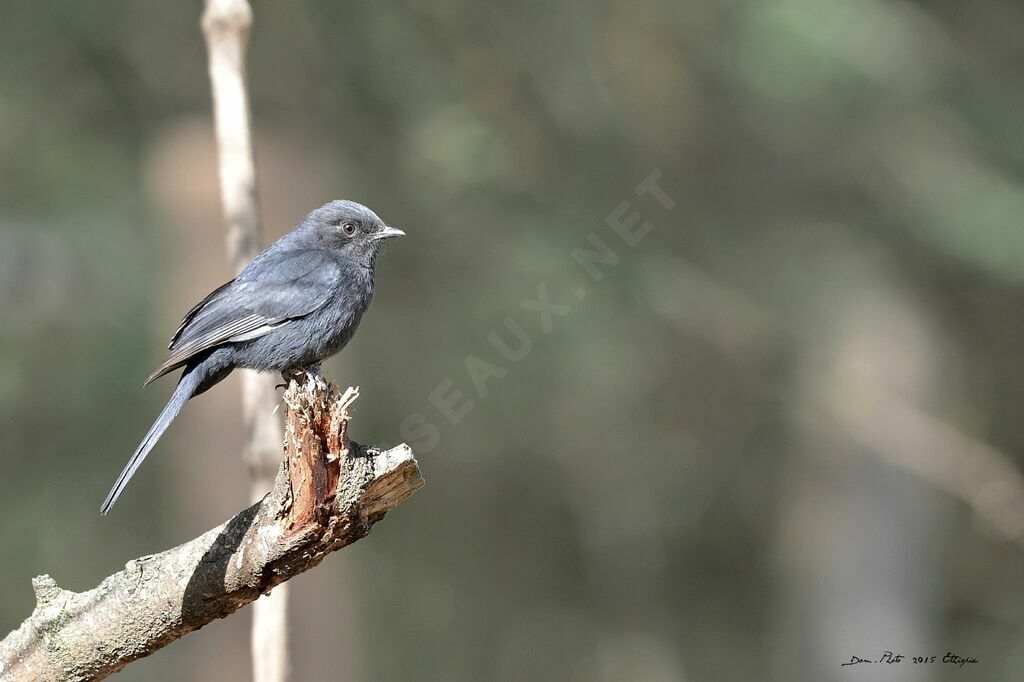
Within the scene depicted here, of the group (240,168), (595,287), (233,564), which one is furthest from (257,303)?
(595,287)

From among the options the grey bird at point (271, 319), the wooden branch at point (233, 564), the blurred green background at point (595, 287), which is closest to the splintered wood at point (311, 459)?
the wooden branch at point (233, 564)

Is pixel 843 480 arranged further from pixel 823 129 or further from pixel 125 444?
pixel 125 444

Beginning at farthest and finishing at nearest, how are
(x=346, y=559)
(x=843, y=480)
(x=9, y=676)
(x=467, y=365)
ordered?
1. (x=843, y=480)
2. (x=467, y=365)
3. (x=346, y=559)
4. (x=9, y=676)

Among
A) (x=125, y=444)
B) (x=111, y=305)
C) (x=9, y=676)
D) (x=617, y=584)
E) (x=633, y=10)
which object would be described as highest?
(x=633, y=10)

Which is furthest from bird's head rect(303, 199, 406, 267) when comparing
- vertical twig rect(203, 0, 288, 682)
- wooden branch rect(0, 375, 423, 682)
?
wooden branch rect(0, 375, 423, 682)

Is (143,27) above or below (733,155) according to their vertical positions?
above

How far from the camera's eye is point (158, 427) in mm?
4086

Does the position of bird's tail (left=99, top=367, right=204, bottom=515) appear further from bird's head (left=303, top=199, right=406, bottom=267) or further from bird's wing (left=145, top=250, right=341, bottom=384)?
bird's head (left=303, top=199, right=406, bottom=267)

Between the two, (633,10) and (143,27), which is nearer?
(143,27)

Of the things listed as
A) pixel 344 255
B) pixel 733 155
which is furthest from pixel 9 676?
pixel 733 155

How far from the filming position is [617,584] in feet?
33.3

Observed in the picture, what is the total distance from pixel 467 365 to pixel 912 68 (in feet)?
14.0

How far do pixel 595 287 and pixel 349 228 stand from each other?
→ 2.89 metres

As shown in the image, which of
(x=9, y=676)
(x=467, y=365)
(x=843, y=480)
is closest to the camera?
(x=9, y=676)
